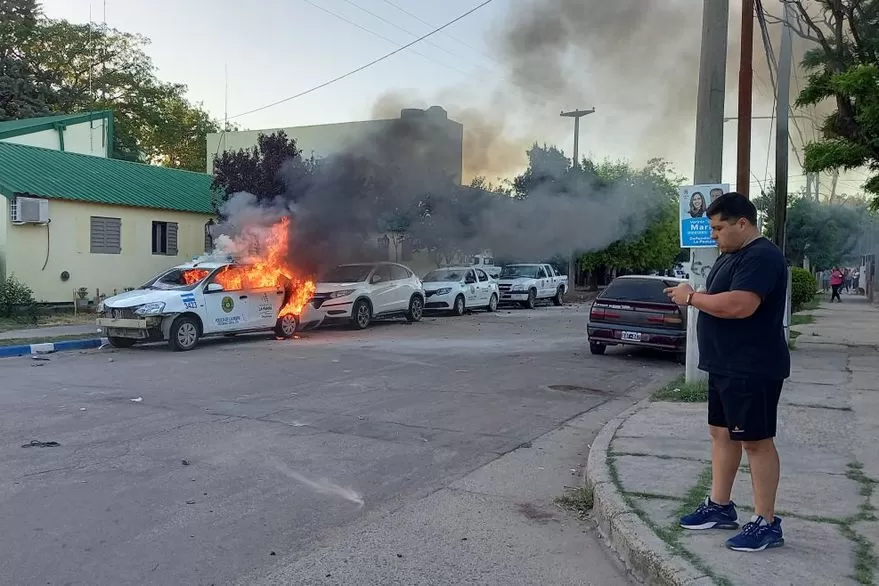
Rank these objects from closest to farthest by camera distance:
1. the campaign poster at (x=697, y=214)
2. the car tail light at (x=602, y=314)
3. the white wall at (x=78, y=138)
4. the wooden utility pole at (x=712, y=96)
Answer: the campaign poster at (x=697, y=214), the wooden utility pole at (x=712, y=96), the car tail light at (x=602, y=314), the white wall at (x=78, y=138)

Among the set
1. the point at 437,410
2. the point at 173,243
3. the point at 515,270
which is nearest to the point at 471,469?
the point at 437,410

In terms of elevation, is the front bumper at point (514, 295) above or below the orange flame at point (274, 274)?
below

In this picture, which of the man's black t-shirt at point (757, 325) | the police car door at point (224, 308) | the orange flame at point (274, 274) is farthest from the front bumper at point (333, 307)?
the man's black t-shirt at point (757, 325)

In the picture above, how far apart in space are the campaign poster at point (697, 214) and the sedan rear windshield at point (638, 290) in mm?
3689

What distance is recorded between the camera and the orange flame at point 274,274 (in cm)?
1473

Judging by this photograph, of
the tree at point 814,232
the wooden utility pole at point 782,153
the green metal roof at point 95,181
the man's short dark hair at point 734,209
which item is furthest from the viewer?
the tree at point 814,232

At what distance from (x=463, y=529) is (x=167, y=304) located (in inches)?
395

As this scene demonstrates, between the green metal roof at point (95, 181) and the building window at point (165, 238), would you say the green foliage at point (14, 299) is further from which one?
the building window at point (165, 238)

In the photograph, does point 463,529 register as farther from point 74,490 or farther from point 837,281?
point 837,281

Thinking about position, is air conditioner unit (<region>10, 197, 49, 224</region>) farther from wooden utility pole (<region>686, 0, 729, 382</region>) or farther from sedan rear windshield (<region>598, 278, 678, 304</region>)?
wooden utility pole (<region>686, 0, 729, 382</region>)

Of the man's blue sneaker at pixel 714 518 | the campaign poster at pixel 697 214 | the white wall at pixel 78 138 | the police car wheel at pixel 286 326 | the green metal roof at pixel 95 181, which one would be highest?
the white wall at pixel 78 138

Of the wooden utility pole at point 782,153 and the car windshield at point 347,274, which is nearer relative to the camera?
the wooden utility pole at point 782,153

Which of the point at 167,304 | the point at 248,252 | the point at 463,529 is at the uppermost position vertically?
the point at 248,252

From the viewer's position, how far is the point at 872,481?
5367 millimetres
